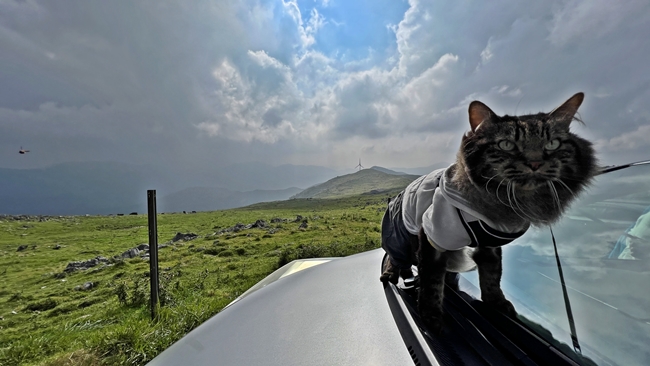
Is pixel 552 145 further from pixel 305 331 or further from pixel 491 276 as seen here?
pixel 305 331

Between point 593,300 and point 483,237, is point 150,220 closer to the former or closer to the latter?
point 483,237

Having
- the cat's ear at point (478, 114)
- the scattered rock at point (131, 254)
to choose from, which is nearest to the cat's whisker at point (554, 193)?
the cat's ear at point (478, 114)

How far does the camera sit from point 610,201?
1.56m

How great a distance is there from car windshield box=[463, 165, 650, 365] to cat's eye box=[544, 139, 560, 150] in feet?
1.21

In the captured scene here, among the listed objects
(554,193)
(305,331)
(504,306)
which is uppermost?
(554,193)

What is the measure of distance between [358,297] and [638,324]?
1.26 m

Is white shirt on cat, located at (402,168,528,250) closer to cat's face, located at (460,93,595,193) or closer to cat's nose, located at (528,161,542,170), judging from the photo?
cat's face, located at (460,93,595,193)

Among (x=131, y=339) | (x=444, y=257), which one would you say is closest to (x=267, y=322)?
(x=444, y=257)

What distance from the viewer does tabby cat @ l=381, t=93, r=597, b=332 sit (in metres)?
1.33

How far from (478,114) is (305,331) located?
158cm

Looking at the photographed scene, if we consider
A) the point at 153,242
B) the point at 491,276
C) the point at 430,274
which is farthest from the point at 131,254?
the point at 491,276

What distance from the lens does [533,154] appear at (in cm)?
129

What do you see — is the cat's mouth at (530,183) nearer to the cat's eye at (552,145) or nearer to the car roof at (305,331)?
the cat's eye at (552,145)

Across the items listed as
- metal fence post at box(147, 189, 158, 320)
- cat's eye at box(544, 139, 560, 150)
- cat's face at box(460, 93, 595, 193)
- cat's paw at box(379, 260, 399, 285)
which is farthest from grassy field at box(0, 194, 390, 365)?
cat's eye at box(544, 139, 560, 150)
